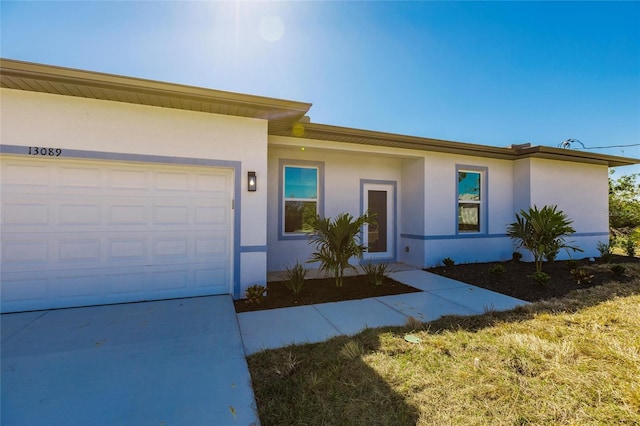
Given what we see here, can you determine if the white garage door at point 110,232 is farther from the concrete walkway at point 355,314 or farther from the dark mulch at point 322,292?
the concrete walkway at point 355,314

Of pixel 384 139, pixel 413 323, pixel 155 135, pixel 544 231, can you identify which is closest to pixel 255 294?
pixel 413 323

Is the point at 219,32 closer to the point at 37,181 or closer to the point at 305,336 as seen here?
the point at 37,181

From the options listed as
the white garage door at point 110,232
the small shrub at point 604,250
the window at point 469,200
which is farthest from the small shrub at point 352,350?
the small shrub at point 604,250

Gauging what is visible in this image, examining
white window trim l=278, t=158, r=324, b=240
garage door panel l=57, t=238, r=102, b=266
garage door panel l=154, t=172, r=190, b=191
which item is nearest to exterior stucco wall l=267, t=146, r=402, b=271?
white window trim l=278, t=158, r=324, b=240

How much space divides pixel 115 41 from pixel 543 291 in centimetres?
896

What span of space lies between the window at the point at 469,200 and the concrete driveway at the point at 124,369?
692 cm

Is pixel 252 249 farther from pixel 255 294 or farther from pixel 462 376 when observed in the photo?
pixel 462 376

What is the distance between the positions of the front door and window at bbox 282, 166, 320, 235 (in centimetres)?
163

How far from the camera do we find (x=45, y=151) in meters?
3.84

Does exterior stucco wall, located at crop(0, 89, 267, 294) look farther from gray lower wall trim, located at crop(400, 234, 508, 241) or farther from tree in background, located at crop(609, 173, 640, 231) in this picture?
tree in background, located at crop(609, 173, 640, 231)

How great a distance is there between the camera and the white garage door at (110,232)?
386 cm

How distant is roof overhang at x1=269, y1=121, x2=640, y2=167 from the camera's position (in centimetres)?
560

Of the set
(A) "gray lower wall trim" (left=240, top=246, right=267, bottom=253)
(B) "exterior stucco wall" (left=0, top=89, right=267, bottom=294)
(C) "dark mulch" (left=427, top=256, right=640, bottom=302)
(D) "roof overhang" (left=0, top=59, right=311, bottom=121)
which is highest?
(D) "roof overhang" (left=0, top=59, right=311, bottom=121)

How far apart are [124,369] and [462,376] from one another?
3217mm
